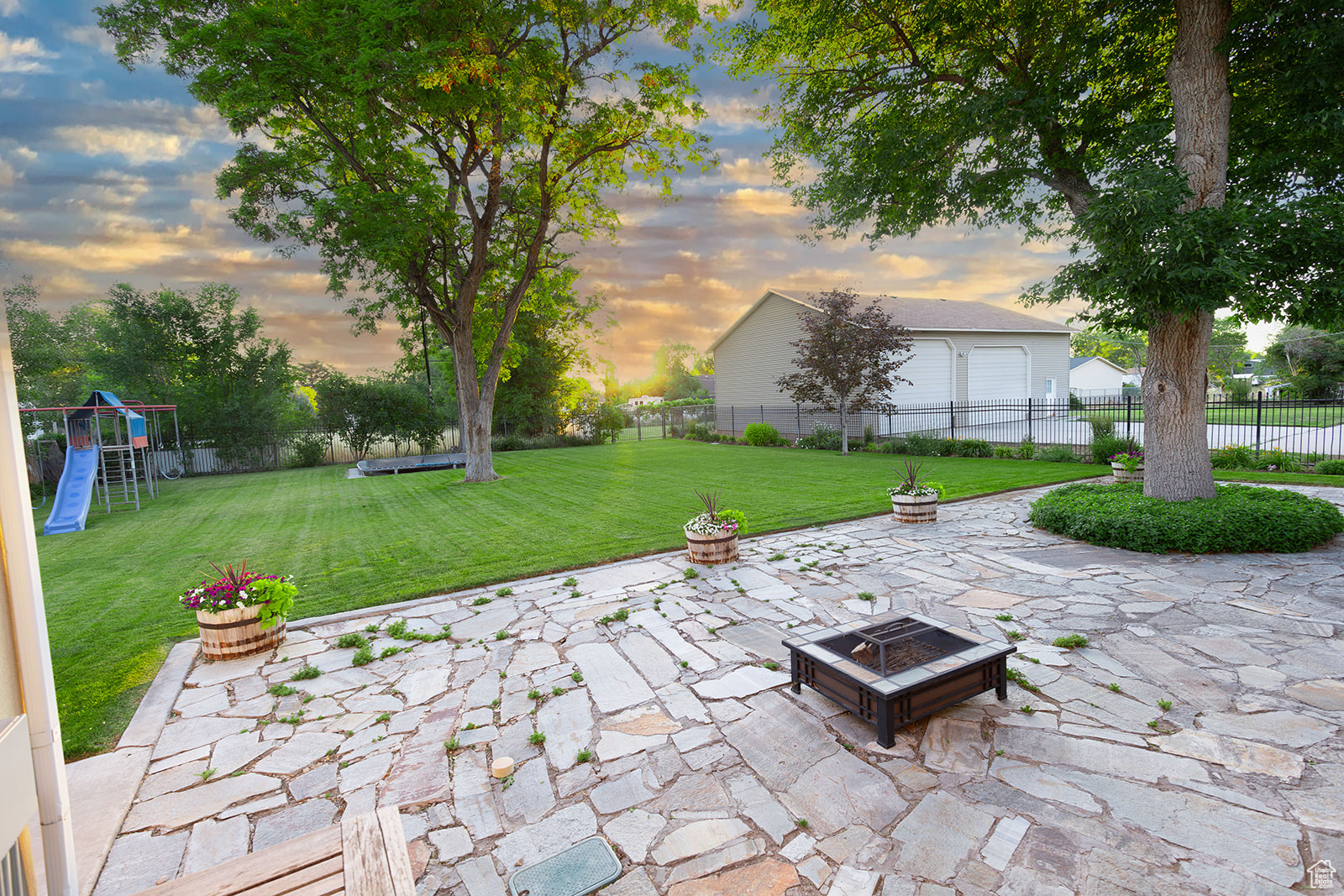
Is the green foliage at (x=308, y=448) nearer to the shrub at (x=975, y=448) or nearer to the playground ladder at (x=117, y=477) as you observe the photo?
the playground ladder at (x=117, y=477)

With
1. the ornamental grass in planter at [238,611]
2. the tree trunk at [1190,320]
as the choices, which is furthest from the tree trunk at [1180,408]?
the ornamental grass in planter at [238,611]

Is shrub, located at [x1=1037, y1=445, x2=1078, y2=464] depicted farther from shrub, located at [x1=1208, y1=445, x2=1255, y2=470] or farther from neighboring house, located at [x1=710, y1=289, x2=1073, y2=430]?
neighboring house, located at [x1=710, y1=289, x2=1073, y2=430]

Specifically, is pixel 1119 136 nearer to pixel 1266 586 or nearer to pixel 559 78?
pixel 1266 586

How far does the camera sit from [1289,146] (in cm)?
620

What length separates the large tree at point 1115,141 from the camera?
17.7 feet

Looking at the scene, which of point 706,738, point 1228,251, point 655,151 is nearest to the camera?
point 706,738

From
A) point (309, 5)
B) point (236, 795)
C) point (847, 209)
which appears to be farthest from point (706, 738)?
point (309, 5)

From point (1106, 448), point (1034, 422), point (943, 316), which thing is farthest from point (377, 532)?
point (943, 316)

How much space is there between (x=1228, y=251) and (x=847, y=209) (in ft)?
16.2

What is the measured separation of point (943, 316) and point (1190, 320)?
16.2m

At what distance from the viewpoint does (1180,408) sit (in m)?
6.48

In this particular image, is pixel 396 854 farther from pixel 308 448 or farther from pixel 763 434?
pixel 308 448

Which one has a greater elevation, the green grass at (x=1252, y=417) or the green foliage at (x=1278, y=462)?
the green grass at (x=1252, y=417)

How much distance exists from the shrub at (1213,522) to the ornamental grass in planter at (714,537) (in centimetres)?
408
